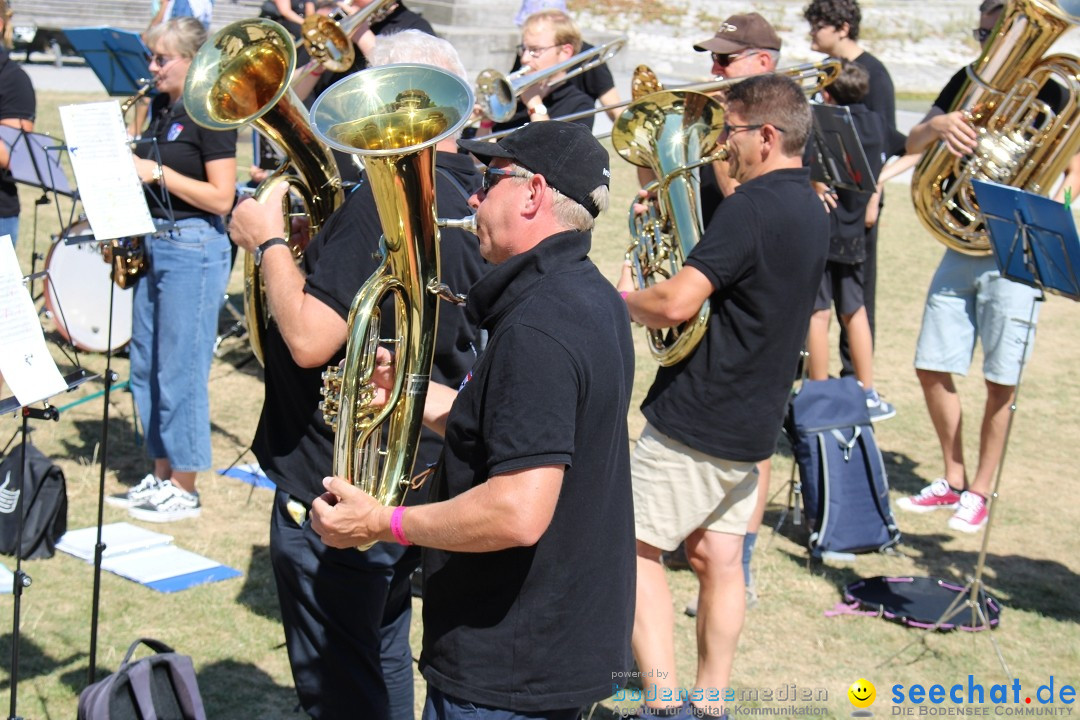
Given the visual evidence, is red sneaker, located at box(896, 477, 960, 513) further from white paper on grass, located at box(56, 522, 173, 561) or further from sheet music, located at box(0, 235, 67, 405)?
sheet music, located at box(0, 235, 67, 405)

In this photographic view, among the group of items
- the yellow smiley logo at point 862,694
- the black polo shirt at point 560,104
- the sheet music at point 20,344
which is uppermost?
the sheet music at point 20,344

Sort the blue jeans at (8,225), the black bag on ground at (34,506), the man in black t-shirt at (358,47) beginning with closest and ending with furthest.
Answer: the black bag on ground at (34,506) < the man in black t-shirt at (358,47) < the blue jeans at (8,225)

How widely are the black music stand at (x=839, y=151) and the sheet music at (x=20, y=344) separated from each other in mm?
3522

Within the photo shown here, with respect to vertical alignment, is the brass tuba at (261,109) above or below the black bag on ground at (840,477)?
above

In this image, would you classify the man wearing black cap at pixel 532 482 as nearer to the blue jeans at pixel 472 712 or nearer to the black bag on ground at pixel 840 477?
the blue jeans at pixel 472 712

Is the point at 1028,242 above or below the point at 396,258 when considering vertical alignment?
below

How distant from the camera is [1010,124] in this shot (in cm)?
538

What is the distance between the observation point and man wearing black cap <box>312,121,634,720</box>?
2.34 meters

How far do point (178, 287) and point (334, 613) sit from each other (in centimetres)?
249

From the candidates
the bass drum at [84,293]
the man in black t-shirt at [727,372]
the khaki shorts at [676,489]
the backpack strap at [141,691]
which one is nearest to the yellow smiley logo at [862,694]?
the man in black t-shirt at [727,372]

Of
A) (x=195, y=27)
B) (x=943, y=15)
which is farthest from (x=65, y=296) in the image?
(x=943, y=15)

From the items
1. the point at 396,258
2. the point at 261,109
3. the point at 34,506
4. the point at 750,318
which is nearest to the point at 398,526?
the point at 396,258

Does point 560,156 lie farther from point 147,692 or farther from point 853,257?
point 853,257

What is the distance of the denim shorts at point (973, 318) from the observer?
572cm
